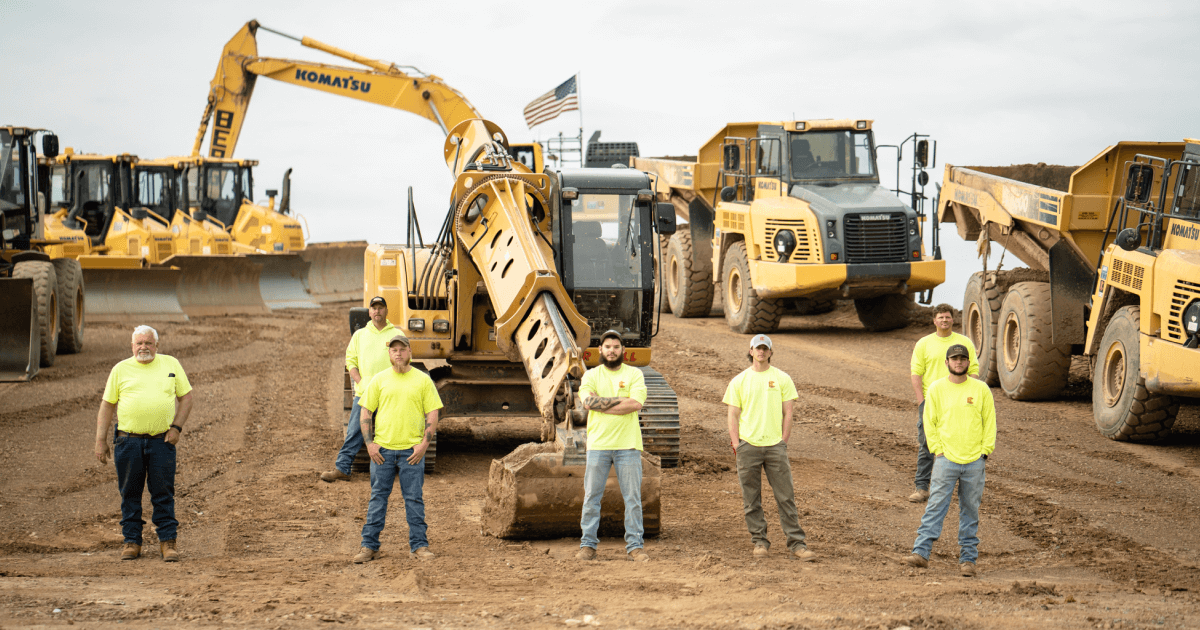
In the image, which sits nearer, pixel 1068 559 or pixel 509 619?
pixel 509 619

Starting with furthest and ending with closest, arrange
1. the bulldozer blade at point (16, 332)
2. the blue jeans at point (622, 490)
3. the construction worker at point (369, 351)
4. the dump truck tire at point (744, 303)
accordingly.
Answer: the dump truck tire at point (744, 303)
the bulldozer blade at point (16, 332)
the construction worker at point (369, 351)
the blue jeans at point (622, 490)

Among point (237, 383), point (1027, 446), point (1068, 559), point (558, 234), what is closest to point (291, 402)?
point (237, 383)

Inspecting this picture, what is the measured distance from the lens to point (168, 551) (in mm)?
7957

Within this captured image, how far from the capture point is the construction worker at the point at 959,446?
25.1 feet

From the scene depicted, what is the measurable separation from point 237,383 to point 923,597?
12023 mm

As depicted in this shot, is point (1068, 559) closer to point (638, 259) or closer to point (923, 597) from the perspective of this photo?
point (923, 597)

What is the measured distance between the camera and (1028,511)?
9703 millimetres

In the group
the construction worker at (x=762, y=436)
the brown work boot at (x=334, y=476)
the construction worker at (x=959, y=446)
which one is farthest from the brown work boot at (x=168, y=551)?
the construction worker at (x=959, y=446)

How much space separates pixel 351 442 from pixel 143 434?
2.65m

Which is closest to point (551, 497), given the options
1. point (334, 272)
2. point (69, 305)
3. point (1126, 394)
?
point (1126, 394)

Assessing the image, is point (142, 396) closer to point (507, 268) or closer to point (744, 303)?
point (507, 268)

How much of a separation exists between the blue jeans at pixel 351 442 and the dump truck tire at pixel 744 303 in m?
11.6

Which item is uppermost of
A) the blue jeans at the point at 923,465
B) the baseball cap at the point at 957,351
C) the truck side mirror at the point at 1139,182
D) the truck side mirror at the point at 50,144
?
the truck side mirror at the point at 50,144

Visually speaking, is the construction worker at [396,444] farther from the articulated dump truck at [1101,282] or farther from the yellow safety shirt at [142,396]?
the articulated dump truck at [1101,282]
